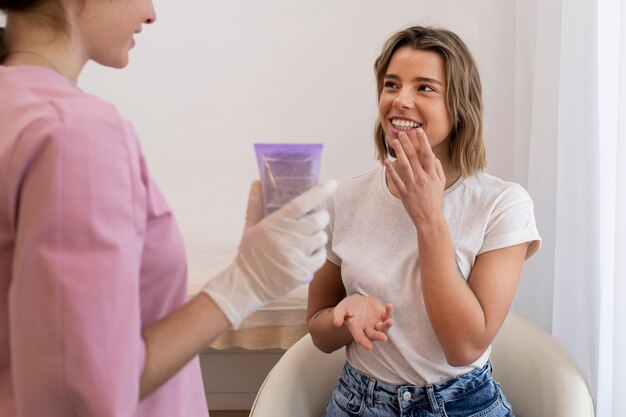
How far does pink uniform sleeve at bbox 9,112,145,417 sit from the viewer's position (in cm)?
67

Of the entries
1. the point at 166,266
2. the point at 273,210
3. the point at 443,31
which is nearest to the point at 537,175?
the point at 443,31

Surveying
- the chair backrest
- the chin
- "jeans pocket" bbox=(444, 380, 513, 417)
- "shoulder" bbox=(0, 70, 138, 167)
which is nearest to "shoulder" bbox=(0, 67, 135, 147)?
"shoulder" bbox=(0, 70, 138, 167)

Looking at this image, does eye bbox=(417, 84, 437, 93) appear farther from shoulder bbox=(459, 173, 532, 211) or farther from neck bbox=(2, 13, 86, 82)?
neck bbox=(2, 13, 86, 82)

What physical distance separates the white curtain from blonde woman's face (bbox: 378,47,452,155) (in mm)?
382

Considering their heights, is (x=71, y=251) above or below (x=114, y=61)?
below

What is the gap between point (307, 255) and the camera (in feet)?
2.85

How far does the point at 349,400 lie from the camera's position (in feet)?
4.68

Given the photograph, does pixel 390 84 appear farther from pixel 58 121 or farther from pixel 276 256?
pixel 58 121

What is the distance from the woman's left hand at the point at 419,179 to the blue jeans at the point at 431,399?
0.33 meters

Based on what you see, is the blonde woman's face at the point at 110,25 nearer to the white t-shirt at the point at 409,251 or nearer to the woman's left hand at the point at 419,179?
the woman's left hand at the point at 419,179

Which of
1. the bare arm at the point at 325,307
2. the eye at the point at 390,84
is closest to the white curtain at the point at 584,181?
the eye at the point at 390,84

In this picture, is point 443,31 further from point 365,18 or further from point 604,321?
point 365,18

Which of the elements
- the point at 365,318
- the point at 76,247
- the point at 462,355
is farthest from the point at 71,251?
the point at 462,355

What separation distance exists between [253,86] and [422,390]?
4.91 ft
